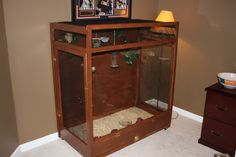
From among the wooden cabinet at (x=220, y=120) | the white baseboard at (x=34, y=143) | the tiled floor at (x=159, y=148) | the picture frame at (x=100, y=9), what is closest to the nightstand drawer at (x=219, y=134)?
the wooden cabinet at (x=220, y=120)

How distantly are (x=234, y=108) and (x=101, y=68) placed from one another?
1.45m

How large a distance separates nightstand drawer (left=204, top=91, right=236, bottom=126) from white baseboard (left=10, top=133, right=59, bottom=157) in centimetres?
171

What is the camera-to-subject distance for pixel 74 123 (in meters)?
Result: 2.32

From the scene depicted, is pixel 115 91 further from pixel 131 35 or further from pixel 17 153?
pixel 17 153

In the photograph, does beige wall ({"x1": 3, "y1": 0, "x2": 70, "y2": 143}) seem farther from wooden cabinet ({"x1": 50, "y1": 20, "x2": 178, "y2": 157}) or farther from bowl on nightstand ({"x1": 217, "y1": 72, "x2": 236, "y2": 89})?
bowl on nightstand ({"x1": 217, "y1": 72, "x2": 236, "y2": 89})

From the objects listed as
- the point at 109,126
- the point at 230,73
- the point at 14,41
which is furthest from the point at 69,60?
the point at 230,73

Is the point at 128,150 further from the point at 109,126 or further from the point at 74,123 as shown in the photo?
the point at 74,123

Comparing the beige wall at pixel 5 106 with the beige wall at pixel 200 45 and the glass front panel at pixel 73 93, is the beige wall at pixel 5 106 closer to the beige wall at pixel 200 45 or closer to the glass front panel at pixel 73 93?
the glass front panel at pixel 73 93

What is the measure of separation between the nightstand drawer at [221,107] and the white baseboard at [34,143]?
5.61 feet

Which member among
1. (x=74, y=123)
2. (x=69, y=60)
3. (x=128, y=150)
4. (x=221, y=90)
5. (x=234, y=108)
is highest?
(x=69, y=60)

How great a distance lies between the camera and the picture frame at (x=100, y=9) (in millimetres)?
2234

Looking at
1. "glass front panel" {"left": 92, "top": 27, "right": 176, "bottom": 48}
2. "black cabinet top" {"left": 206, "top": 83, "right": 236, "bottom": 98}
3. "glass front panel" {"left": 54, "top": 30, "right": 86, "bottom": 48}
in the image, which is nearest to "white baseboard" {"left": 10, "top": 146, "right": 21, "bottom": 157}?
"glass front panel" {"left": 54, "top": 30, "right": 86, "bottom": 48}

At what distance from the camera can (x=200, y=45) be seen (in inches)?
110

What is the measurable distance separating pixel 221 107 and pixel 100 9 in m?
1.61
